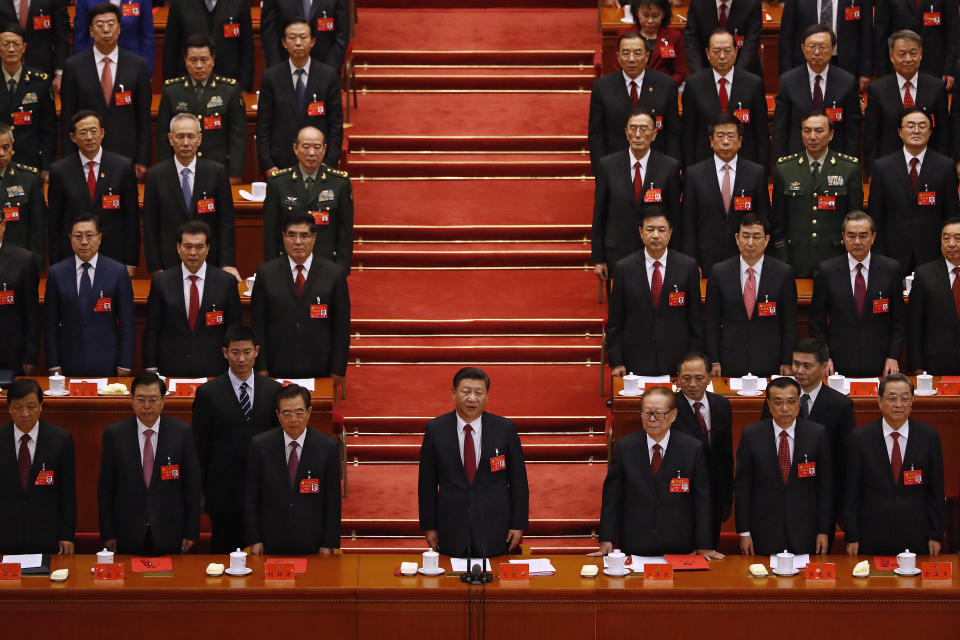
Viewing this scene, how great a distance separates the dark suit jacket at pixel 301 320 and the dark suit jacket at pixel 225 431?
1.84 ft

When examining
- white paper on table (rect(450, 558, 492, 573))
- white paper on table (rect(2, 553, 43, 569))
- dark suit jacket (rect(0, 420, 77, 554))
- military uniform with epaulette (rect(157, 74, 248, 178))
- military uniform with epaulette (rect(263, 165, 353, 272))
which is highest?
military uniform with epaulette (rect(157, 74, 248, 178))

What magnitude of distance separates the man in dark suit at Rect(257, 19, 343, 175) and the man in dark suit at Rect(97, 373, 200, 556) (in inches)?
95.0

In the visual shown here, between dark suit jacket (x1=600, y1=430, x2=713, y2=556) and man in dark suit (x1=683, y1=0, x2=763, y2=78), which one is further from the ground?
man in dark suit (x1=683, y1=0, x2=763, y2=78)

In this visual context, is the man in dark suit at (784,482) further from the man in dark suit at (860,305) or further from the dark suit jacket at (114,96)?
the dark suit jacket at (114,96)

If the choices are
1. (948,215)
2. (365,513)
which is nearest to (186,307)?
(365,513)

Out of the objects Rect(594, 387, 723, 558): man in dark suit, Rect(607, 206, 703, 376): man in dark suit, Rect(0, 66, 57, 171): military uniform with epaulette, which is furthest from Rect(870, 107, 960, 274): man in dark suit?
Rect(0, 66, 57, 171): military uniform with epaulette

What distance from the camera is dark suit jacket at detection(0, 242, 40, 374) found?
7.50m

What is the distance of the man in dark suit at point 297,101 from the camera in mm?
8711

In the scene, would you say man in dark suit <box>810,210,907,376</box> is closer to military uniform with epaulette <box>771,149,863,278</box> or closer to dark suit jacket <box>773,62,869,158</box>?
military uniform with epaulette <box>771,149,863,278</box>

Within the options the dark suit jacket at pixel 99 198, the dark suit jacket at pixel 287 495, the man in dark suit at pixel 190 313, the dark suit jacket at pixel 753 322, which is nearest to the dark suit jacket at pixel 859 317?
the dark suit jacket at pixel 753 322

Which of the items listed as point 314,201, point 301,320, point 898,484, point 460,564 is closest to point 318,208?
point 314,201

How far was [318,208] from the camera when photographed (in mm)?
7961

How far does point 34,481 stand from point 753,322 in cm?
330
